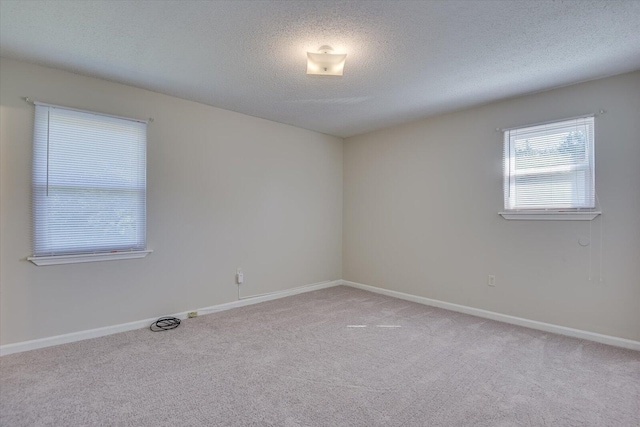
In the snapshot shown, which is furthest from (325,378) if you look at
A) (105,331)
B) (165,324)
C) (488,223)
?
(488,223)

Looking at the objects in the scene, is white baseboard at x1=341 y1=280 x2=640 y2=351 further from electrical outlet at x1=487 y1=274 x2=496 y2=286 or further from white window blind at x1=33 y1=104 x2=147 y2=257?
white window blind at x1=33 y1=104 x2=147 y2=257

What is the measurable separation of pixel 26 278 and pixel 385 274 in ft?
13.0

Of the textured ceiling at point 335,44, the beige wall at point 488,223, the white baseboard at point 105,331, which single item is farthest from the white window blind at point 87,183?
the beige wall at point 488,223

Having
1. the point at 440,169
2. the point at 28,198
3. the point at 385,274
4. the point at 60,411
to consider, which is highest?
the point at 440,169

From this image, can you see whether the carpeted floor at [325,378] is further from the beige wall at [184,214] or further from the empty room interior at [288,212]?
the beige wall at [184,214]

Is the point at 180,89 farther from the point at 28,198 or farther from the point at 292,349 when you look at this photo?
the point at 292,349

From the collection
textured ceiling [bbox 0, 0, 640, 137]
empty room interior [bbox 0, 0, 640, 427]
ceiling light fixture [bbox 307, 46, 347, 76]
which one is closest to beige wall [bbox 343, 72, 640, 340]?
empty room interior [bbox 0, 0, 640, 427]

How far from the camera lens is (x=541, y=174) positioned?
3.12 m

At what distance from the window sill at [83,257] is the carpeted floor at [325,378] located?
0.73m

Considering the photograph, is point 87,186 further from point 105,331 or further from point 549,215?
point 549,215

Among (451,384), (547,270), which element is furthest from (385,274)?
(451,384)

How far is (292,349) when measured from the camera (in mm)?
2658

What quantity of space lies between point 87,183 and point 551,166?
4.42m

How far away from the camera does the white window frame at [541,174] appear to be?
112 inches
